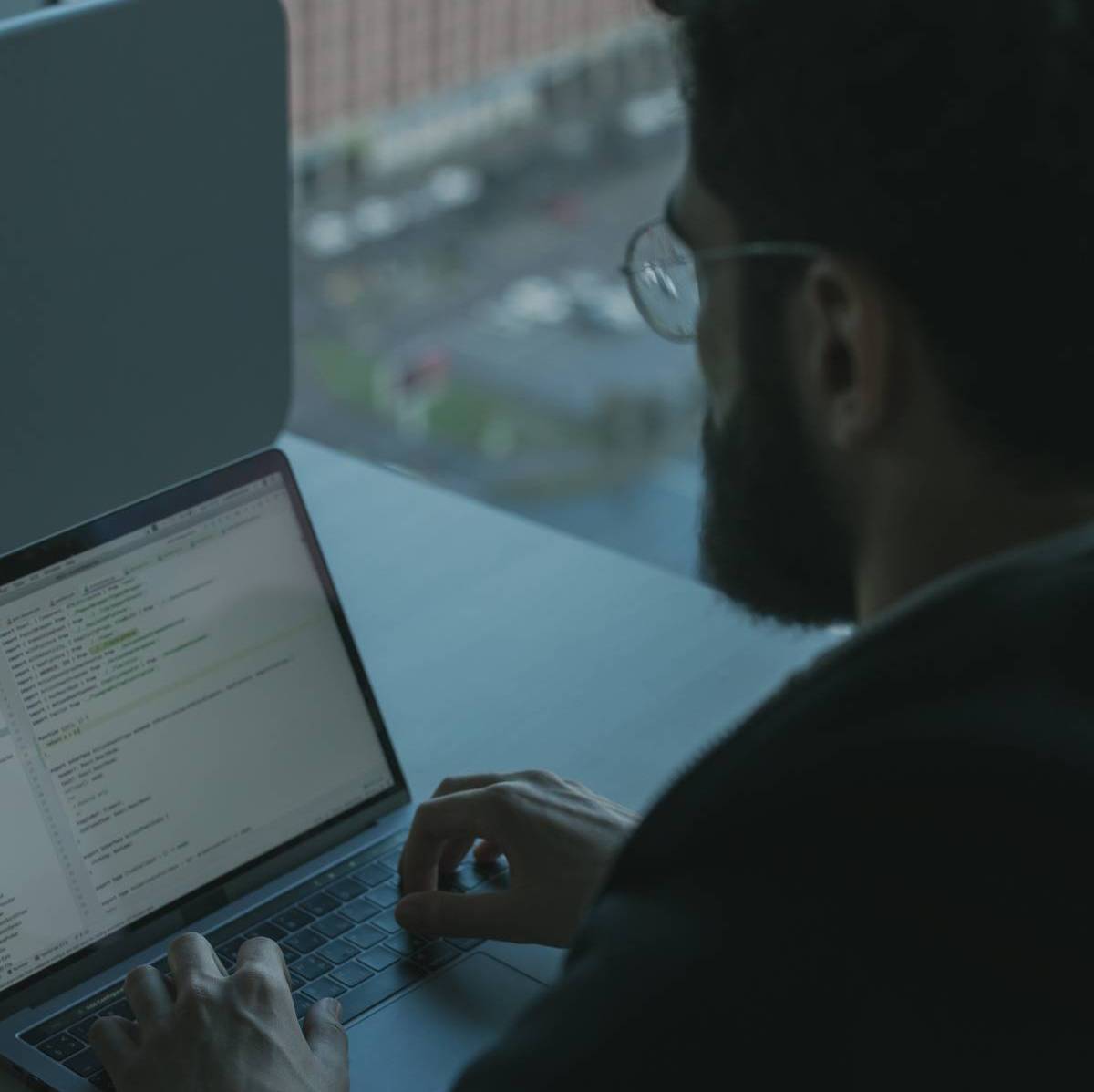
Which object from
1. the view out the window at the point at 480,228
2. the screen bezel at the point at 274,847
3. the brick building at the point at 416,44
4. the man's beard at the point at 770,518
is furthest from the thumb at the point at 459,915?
the brick building at the point at 416,44

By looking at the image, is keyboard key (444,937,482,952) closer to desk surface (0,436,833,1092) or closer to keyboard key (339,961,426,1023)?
keyboard key (339,961,426,1023)

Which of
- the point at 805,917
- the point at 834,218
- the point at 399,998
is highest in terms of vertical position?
the point at 834,218

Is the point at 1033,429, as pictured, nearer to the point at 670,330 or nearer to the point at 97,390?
the point at 670,330

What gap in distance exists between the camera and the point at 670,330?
2.95ft

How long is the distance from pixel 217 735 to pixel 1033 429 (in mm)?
560

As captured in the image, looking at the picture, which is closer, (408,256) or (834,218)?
(834,218)

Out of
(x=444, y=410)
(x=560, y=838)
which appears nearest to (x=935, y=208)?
(x=560, y=838)

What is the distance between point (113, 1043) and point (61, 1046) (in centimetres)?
6

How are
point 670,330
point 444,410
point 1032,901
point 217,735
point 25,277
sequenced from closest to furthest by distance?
1. point 1032,901
2. point 670,330
3. point 217,735
4. point 25,277
5. point 444,410

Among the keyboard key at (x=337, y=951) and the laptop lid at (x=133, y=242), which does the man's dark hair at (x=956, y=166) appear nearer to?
the keyboard key at (x=337, y=951)

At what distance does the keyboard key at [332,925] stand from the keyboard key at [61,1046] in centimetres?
16

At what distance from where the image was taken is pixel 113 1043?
86cm

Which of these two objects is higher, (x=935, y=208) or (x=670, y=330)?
(x=935, y=208)

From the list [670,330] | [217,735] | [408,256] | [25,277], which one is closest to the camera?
[670,330]
